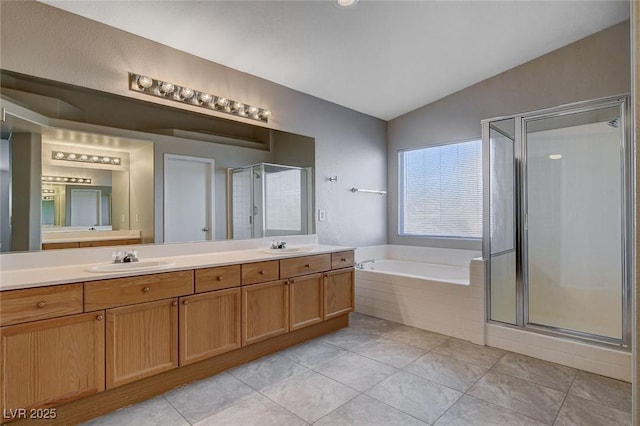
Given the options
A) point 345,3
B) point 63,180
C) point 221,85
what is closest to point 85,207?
point 63,180

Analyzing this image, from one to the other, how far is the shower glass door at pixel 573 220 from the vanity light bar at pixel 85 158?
3299mm

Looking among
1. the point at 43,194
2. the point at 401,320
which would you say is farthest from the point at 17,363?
the point at 401,320

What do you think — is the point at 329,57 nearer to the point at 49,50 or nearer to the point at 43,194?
the point at 49,50

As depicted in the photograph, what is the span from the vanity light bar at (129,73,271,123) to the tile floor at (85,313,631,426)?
2113mm

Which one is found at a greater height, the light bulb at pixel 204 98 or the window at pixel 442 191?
the light bulb at pixel 204 98

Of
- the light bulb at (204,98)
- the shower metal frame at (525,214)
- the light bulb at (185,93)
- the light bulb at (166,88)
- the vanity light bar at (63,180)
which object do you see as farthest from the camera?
the light bulb at (204,98)

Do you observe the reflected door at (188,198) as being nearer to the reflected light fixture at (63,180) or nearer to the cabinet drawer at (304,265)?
the reflected light fixture at (63,180)

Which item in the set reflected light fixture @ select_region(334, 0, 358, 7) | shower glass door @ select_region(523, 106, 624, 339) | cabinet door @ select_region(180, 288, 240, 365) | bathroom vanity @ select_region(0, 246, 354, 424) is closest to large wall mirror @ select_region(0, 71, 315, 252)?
bathroom vanity @ select_region(0, 246, 354, 424)

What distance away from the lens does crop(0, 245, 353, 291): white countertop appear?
1.68 meters

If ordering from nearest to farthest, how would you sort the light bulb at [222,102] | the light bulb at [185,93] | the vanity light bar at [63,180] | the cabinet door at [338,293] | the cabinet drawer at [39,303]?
the cabinet drawer at [39,303] < the vanity light bar at [63,180] < the light bulb at [185,93] < the light bulb at [222,102] < the cabinet door at [338,293]

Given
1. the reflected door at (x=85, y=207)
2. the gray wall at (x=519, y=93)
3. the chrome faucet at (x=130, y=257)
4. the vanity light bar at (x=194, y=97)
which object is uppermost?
the gray wall at (x=519, y=93)

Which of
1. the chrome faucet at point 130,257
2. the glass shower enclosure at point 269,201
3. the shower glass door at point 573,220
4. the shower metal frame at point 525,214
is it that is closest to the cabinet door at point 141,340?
the chrome faucet at point 130,257

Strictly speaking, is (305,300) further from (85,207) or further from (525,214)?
(525,214)

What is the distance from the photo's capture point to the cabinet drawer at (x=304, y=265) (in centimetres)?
274
